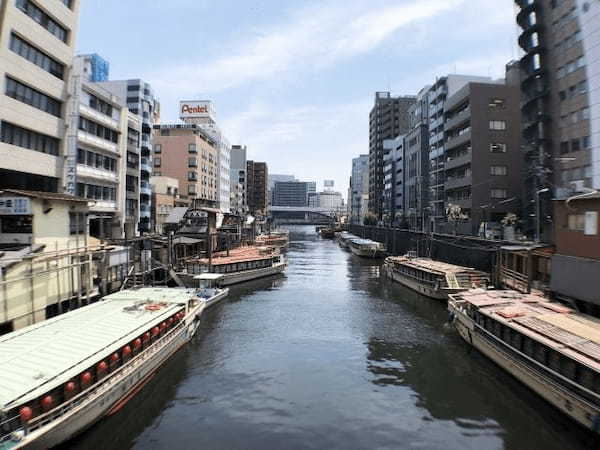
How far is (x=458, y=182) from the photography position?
88125 mm

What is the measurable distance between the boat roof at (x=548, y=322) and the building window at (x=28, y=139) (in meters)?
39.9

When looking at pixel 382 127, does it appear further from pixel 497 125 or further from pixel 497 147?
pixel 497 147

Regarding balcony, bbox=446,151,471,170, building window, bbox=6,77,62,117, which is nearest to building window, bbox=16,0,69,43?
building window, bbox=6,77,62,117

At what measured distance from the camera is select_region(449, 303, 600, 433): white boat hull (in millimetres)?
15877

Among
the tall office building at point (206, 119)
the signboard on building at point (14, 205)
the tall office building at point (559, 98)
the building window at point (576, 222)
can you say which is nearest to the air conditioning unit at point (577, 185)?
the tall office building at point (559, 98)

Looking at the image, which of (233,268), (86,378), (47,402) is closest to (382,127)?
(233,268)

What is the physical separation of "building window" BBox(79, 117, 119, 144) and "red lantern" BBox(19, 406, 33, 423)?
44453mm

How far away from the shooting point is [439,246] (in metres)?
67.7

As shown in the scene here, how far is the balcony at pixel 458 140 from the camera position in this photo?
8422 cm

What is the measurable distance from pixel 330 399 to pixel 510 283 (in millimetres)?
27321

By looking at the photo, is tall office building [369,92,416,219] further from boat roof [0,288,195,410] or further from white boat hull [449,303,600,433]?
boat roof [0,288,195,410]

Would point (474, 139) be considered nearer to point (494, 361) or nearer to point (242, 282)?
point (242, 282)

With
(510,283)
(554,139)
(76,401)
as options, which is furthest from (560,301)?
(554,139)

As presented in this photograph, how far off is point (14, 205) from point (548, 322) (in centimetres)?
3427
